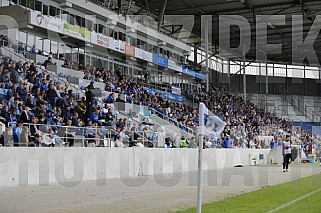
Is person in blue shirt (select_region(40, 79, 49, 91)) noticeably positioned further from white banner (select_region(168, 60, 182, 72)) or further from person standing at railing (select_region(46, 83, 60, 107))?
white banner (select_region(168, 60, 182, 72))

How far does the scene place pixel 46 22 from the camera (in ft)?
105

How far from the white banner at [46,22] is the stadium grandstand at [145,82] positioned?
83mm

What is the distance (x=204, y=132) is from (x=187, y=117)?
31777mm

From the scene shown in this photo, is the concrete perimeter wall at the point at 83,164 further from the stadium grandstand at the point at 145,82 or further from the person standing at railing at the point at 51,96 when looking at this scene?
the person standing at railing at the point at 51,96

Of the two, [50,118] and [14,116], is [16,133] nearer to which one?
[14,116]

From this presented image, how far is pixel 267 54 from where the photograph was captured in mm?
76938

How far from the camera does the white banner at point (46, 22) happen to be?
31094 mm

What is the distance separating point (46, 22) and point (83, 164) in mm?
15785

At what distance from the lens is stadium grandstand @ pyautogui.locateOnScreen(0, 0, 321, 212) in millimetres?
19609

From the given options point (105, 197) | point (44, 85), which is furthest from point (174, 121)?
point (105, 197)

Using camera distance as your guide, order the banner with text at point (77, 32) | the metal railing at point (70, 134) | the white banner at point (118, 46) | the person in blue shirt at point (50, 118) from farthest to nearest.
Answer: the white banner at point (118, 46)
the banner with text at point (77, 32)
the person in blue shirt at point (50, 118)
the metal railing at point (70, 134)

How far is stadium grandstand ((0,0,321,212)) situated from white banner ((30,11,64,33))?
0.27 feet

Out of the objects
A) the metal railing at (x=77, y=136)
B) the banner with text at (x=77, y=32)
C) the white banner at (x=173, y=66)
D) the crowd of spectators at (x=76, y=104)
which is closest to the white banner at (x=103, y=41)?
the banner with text at (x=77, y=32)

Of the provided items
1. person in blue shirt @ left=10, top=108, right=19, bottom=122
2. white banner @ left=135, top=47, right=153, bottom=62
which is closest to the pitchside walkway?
person in blue shirt @ left=10, top=108, right=19, bottom=122
